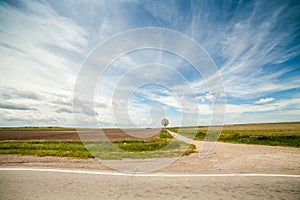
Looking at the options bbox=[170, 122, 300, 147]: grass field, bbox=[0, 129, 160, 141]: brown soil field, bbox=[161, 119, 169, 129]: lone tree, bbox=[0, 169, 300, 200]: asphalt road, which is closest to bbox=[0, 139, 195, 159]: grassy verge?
bbox=[0, 169, 300, 200]: asphalt road

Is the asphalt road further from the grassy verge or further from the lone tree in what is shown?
the lone tree

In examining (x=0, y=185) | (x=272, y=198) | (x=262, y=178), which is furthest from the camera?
(x=262, y=178)

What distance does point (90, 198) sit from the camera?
400 cm

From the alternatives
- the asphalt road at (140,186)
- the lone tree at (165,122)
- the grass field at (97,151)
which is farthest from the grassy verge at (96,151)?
the lone tree at (165,122)

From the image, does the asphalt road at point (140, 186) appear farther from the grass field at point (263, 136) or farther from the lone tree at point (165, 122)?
the lone tree at point (165, 122)

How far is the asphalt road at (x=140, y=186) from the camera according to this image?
164 inches

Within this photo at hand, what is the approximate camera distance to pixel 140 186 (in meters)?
4.88

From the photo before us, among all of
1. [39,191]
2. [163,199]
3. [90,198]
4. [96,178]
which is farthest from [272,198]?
[39,191]

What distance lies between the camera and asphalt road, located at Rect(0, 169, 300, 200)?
4.17 m

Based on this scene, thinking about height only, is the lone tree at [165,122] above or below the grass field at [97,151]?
above

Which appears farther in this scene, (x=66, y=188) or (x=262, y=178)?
(x=262, y=178)

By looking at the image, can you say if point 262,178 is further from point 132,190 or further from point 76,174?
point 76,174

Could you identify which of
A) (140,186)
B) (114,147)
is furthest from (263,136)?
(140,186)

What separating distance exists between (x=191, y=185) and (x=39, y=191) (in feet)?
12.9
